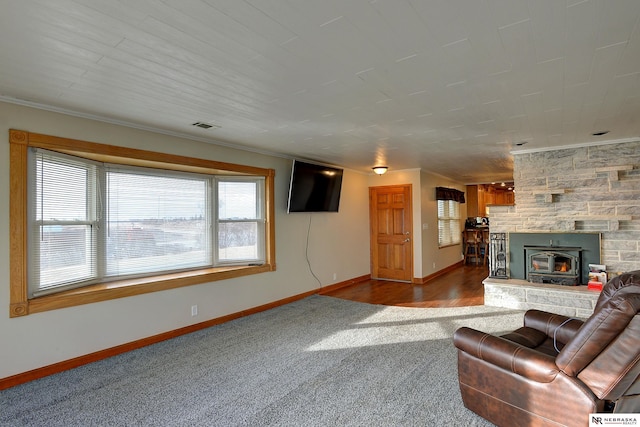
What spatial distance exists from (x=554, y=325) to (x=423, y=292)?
135 inches

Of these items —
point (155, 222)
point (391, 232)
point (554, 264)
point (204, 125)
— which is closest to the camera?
point (204, 125)

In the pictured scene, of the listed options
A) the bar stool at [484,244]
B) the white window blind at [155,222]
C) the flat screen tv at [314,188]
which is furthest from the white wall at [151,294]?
the bar stool at [484,244]

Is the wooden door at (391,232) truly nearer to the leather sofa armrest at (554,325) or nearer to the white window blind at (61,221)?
the leather sofa armrest at (554,325)

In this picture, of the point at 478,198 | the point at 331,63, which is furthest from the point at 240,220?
the point at 478,198

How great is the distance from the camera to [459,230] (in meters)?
9.05

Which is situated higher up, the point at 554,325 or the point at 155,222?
the point at 155,222

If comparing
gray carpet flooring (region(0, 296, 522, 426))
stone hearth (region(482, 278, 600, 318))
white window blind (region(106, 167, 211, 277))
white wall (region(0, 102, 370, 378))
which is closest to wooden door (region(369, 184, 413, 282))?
white wall (region(0, 102, 370, 378))

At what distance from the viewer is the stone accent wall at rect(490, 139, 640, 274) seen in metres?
4.23

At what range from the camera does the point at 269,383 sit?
268 cm

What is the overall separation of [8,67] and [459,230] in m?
9.15

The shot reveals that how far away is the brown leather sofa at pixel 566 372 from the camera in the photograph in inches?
63.2

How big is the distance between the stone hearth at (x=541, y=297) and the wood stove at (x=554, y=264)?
0.36ft

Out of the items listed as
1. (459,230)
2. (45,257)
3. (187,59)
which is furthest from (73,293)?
(459,230)

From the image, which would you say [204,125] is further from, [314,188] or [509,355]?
[509,355]
